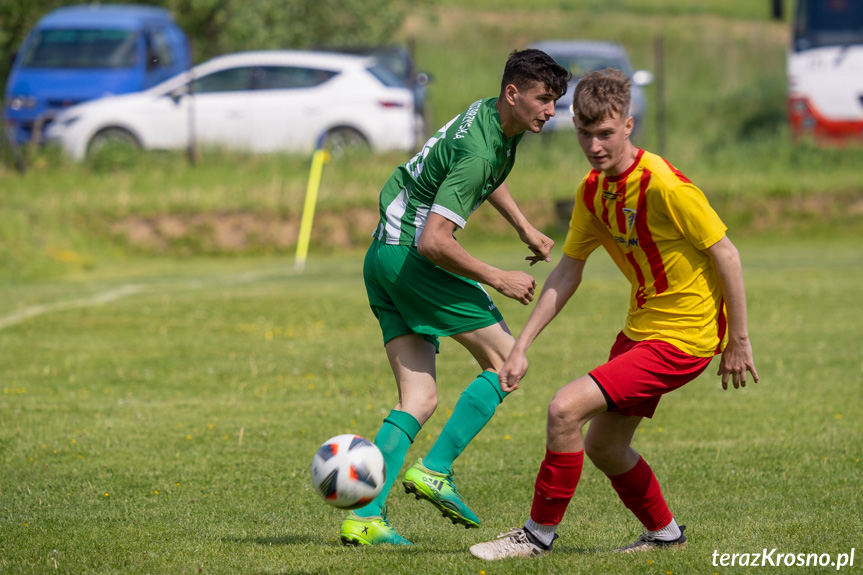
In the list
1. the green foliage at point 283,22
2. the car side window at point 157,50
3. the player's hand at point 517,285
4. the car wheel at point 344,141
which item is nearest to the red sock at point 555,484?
the player's hand at point 517,285

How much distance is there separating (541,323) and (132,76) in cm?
1725

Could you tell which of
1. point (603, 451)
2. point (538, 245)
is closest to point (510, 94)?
point (538, 245)

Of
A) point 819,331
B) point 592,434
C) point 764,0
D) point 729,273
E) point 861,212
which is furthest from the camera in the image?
point 764,0

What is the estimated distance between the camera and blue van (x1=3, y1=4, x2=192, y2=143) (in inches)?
778

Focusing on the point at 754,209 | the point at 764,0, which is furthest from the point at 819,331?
the point at 764,0

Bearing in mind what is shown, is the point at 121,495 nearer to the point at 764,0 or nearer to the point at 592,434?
the point at 592,434

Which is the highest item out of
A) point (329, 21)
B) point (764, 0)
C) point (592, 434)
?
point (592, 434)

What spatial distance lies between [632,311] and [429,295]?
89 centimetres

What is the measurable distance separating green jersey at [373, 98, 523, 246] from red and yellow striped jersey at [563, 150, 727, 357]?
47 cm

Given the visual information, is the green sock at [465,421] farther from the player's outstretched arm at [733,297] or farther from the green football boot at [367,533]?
the player's outstretched arm at [733,297]

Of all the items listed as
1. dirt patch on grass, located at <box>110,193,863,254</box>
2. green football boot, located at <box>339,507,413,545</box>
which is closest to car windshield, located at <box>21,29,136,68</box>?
dirt patch on grass, located at <box>110,193,863,254</box>

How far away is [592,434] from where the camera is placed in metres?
4.31

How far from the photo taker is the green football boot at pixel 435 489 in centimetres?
453

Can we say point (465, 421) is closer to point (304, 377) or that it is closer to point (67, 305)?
point (304, 377)
